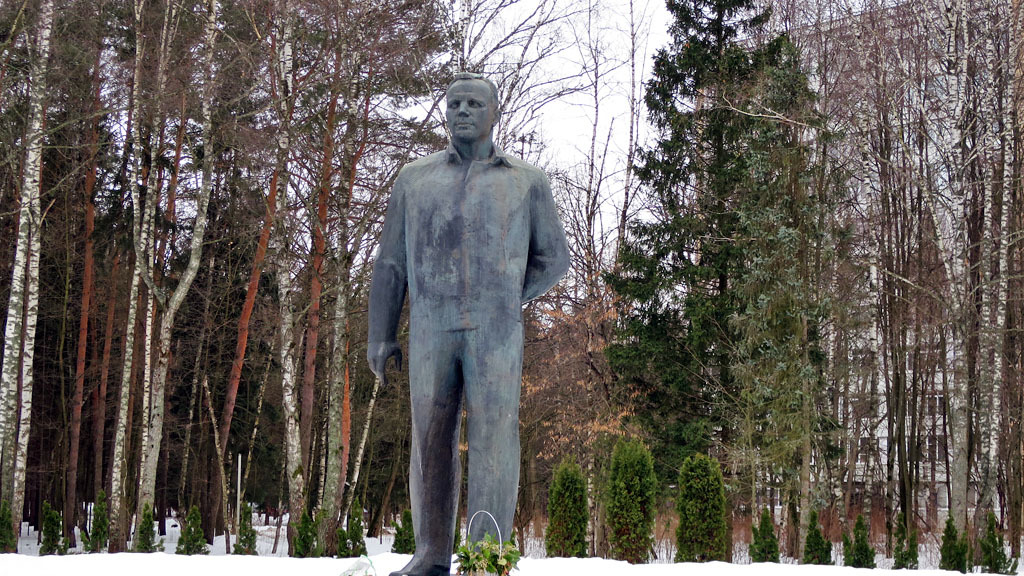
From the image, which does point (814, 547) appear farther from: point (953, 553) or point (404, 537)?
point (404, 537)

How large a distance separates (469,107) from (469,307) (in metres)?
0.95

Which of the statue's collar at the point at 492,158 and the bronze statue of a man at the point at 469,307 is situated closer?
the bronze statue of a man at the point at 469,307

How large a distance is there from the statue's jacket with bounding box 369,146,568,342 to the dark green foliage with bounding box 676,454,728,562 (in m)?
9.15

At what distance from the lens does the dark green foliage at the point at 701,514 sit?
12.7 metres

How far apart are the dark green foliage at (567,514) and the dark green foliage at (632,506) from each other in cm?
49

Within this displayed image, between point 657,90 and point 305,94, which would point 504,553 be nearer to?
point 305,94

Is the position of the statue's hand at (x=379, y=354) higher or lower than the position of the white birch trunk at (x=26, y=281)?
lower

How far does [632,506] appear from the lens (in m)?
13.0

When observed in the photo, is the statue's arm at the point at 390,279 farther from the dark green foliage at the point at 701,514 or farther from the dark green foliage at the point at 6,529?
the dark green foliage at the point at 6,529

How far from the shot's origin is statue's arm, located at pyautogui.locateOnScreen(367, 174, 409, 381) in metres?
4.53

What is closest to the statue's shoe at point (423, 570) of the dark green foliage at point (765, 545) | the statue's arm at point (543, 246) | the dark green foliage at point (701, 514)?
the statue's arm at point (543, 246)

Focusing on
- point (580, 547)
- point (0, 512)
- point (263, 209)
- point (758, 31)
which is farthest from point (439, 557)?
point (758, 31)

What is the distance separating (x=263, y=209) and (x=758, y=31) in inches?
422

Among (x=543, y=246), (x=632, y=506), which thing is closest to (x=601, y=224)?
(x=632, y=506)
